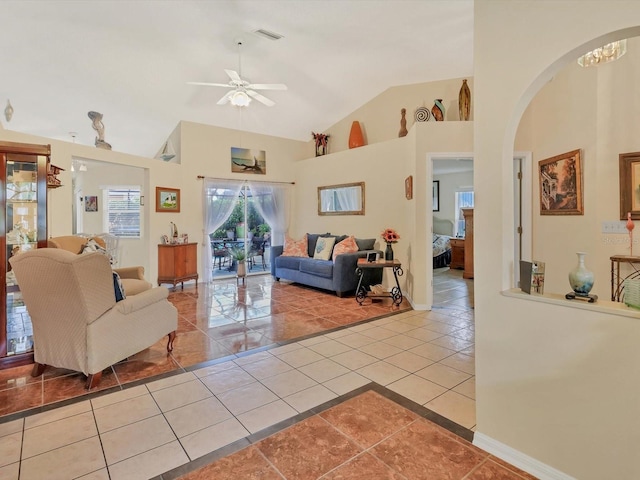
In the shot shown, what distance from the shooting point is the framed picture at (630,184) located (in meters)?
3.03

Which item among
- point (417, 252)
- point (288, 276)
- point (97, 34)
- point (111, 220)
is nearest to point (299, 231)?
point (288, 276)

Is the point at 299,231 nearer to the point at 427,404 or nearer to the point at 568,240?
the point at 568,240

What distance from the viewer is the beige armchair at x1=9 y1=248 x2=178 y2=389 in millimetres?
2408

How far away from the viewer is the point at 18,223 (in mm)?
2955

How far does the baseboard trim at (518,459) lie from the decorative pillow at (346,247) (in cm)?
391

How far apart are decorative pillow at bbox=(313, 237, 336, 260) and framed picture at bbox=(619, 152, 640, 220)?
3.98m

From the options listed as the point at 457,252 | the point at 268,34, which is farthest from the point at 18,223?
the point at 457,252

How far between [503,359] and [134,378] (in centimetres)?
265

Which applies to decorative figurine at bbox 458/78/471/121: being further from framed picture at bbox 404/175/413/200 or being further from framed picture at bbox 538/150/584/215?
framed picture at bbox 538/150/584/215

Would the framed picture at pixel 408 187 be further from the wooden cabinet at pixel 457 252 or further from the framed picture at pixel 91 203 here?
the framed picture at pixel 91 203

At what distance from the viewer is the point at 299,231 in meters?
7.66

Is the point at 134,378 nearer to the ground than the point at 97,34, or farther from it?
nearer to the ground

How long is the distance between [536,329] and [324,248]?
4.60 m

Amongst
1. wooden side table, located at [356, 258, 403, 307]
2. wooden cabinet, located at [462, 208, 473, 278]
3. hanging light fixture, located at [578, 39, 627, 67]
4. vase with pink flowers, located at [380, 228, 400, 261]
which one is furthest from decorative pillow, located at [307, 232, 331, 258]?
hanging light fixture, located at [578, 39, 627, 67]
